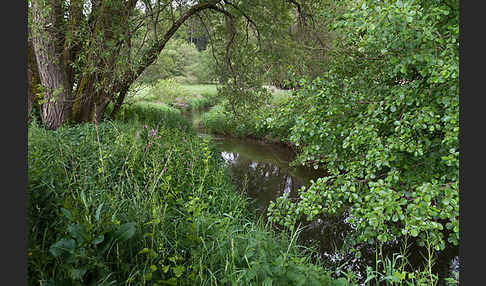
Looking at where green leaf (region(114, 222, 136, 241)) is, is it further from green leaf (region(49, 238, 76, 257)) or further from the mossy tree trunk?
the mossy tree trunk

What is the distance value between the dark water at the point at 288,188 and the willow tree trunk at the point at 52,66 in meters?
3.56

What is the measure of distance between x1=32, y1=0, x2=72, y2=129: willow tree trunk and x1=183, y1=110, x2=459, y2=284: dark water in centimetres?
356

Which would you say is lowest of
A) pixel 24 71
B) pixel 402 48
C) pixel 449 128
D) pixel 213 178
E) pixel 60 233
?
pixel 213 178

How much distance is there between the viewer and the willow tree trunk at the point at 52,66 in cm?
495

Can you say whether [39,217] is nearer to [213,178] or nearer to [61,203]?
[61,203]

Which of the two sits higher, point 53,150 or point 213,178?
point 53,150

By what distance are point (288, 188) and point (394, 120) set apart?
491 centimetres

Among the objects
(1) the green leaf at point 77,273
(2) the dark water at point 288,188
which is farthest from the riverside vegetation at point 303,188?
(2) the dark water at point 288,188

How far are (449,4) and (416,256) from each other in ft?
12.6

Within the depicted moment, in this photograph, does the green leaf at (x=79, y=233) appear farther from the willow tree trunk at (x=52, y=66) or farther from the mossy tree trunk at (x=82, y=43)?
the willow tree trunk at (x=52, y=66)

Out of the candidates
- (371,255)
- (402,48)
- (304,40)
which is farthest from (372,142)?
(304,40)

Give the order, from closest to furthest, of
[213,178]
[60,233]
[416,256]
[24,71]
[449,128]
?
[24,71] < [60,233] < [449,128] < [416,256] < [213,178]

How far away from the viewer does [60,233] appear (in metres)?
1.95

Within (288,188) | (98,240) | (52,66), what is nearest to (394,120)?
(98,240)
